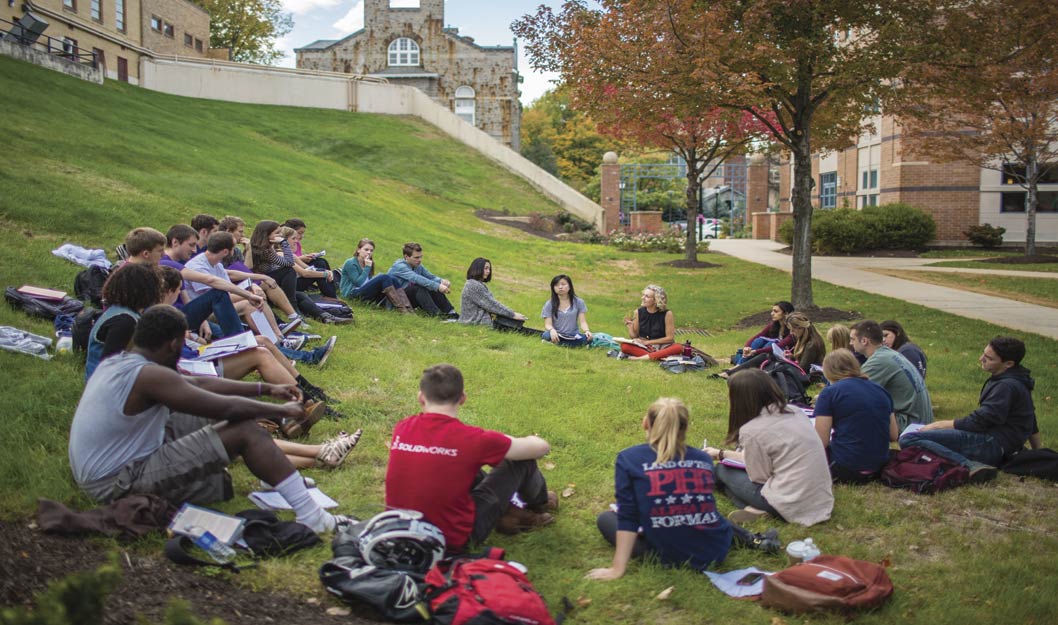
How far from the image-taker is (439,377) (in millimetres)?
4938

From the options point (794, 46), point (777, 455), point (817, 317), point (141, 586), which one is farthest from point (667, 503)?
point (817, 317)

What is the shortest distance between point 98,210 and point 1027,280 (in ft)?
66.3

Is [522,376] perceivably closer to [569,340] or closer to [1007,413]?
[569,340]

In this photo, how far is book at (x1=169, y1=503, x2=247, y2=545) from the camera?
4836mm

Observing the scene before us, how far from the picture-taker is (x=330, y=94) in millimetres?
47531

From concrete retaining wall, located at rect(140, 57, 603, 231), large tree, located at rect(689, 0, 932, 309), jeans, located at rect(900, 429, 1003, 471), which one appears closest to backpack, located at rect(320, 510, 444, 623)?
jeans, located at rect(900, 429, 1003, 471)

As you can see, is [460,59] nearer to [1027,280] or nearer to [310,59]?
[310,59]

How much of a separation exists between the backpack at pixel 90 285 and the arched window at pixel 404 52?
5204 centimetres

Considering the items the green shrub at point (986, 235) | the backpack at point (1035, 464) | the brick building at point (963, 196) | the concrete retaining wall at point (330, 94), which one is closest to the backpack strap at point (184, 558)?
the backpack at point (1035, 464)

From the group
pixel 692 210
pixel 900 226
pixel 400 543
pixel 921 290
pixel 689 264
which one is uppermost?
pixel 692 210

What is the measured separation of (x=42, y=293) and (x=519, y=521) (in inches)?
247

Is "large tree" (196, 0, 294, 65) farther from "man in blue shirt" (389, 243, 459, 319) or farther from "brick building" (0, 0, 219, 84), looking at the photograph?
"man in blue shirt" (389, 243, 459, 319)

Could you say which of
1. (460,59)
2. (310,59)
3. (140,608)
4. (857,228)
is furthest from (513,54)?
(140,608)

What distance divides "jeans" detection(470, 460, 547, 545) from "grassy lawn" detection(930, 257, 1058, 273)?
888 inches
